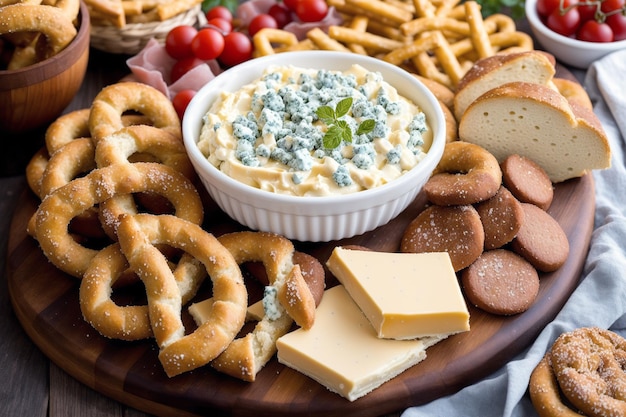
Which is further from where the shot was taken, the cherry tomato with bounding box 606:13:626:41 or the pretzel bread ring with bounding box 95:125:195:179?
the cherry tomato with bounding box 606:13:626:41

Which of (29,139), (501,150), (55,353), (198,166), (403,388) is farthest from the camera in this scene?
(29,139)

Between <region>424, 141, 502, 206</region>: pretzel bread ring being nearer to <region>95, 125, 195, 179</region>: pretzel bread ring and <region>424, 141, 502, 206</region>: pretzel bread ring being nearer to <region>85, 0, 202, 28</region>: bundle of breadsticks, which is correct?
<region>95, 125, 195, 179</region>: pretzel bread ring

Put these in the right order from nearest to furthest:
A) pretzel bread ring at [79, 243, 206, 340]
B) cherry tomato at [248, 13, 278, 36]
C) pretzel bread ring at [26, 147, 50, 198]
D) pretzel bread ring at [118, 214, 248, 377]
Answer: pretzel bread ring at [118, 214, 248, 377]
pretzel bread ring at [79, 243, 206, 340]
pretzel bread ring at [26, 147, 50, 198]
cherry tomato at [248, 13, 278, 36]

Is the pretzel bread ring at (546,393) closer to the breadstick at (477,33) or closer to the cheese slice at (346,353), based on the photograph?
the cheese slice at (346,353)

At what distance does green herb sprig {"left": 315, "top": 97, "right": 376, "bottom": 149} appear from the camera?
125 inches

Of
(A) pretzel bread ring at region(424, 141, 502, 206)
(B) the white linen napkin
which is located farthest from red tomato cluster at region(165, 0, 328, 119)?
(B) the white linen napkin

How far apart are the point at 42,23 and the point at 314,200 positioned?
149 cm

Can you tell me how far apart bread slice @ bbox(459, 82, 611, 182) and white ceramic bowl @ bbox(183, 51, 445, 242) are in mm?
258

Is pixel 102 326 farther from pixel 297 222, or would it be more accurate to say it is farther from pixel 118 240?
pixel 297 222

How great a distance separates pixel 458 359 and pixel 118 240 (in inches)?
55.6

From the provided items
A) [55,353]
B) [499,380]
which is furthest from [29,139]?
[499,380]

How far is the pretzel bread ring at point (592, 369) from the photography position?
266cm

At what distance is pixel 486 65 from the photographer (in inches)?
151

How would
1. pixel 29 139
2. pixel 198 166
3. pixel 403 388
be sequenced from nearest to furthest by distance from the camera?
pixel 403 388
pixel 198 166
pixel 29 139
